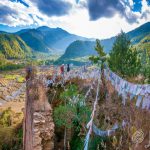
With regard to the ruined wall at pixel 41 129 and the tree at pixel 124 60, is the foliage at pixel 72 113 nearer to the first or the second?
the ruined wall at pixel 41 129

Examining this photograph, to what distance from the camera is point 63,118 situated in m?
14.8

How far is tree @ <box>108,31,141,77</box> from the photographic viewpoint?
32125 mm

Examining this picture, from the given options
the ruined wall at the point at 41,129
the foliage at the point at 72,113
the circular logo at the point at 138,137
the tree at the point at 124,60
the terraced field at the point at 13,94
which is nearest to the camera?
the circular logo at the point at 138,137

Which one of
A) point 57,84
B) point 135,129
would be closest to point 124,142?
point 135,129

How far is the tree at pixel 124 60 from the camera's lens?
105ft

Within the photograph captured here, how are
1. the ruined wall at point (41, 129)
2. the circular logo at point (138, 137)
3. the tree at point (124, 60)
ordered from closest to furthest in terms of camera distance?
the circular logo at point (138, 137)
the ruined wall at point (41, 129)
the tree at point (124, 60)

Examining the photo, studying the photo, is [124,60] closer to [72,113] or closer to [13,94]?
[13,94]

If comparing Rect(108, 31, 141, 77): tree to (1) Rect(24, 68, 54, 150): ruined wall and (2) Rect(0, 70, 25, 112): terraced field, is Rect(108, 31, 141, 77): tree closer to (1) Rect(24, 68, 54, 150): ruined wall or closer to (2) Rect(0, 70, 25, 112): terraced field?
(2) Rect(0, 70, 25, 112): terraced field

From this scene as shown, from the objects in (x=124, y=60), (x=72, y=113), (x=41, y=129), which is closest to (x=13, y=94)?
(x=72, y=113)

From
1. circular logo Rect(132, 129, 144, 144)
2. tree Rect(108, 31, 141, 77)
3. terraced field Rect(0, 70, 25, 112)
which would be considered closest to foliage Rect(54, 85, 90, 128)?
terraced field Rect(0, 70, 25, 112)

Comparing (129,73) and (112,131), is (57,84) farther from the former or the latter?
(112,131)

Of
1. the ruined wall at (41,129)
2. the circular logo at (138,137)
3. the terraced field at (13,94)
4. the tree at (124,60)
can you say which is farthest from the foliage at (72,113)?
the tree at (124,60)

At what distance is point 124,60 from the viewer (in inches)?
1299

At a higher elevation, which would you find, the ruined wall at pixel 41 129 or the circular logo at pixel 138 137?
the circular logo at pixel 138 137
